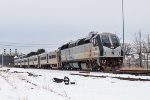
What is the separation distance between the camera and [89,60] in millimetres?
38469

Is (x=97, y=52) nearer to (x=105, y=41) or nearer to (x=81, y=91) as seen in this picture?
(x=105, y=41)

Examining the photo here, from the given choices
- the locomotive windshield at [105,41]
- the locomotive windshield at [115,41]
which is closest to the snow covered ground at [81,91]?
the locomotive windshield at [105,41]

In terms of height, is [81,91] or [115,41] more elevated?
[115,41]

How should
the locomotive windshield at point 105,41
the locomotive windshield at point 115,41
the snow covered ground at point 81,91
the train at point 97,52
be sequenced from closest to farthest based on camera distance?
the snow covered ground at point 81,91 < the train at point 97,52 < the locomotive windshield at point 105,41 < the locomotive windshield at point 115,41

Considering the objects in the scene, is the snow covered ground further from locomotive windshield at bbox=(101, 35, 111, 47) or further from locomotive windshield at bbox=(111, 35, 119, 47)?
locomotive windshield at bbox=(111, 35, 119, 47)

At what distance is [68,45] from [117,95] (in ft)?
119

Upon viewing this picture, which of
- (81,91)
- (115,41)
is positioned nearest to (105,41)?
(115,41)

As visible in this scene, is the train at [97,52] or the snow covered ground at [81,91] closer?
the snow covered ground at [81,91]

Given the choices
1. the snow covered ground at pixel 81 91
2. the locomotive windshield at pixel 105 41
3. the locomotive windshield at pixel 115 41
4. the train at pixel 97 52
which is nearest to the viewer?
the snow covered ground at pixel 81 91

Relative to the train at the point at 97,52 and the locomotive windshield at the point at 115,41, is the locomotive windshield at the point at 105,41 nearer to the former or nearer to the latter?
the train at the point at 97,52

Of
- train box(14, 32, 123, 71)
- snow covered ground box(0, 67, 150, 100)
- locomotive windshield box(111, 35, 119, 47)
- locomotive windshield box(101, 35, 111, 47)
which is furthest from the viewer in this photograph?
locomotive windshield box(111, 35, 119, 47)

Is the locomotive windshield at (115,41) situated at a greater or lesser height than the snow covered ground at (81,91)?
greater

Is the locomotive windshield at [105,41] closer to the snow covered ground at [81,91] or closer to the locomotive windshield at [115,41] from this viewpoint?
the locomotive windshield at [115,41]

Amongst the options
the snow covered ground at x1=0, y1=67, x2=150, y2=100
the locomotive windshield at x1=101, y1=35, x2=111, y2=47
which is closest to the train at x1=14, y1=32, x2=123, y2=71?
the locomotive windshield at x1=101, y1=35, x2=111, y2=47
